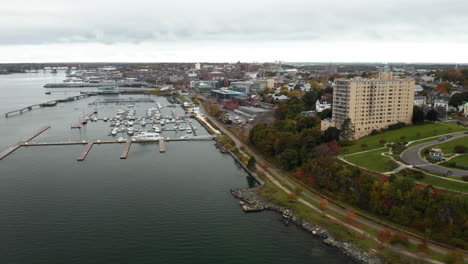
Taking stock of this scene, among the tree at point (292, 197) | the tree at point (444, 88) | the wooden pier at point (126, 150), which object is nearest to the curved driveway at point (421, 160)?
the tree at point (292, 197)

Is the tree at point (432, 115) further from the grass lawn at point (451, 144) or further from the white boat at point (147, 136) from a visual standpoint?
the white boat at point (147, 136)

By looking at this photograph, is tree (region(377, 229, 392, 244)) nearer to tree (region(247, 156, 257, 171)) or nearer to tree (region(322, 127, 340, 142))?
tree (region(247, 156, 257, 171))

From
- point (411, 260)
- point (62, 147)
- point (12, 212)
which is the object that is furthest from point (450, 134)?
point (62, 147)

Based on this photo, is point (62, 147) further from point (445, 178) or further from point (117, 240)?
point (445, 178)

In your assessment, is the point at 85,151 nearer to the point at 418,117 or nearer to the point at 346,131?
the point at 346,131

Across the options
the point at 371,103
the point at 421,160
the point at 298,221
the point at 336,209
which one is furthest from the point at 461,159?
the point at 371,103
